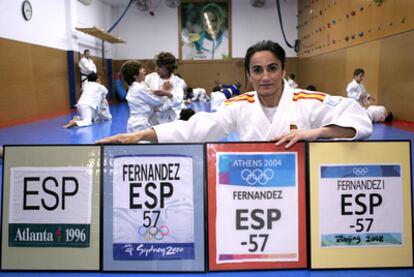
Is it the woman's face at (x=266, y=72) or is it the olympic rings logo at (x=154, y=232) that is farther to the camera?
the woman's face at (x=266, y=72)

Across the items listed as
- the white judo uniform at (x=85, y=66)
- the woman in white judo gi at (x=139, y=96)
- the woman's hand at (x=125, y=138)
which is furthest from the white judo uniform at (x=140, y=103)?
the white judo uniform at (x=85, y=66)

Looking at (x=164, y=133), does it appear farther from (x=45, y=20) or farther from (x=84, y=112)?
(x=45, y=20)

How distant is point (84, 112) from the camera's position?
9367 millimetres

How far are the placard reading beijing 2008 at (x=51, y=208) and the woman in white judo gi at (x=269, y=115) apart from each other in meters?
0.24

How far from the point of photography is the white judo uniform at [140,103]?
15.4 ft

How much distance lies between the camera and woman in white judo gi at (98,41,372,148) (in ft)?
6.20

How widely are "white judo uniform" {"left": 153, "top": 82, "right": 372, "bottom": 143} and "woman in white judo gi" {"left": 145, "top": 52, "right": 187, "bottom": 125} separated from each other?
2.76 m

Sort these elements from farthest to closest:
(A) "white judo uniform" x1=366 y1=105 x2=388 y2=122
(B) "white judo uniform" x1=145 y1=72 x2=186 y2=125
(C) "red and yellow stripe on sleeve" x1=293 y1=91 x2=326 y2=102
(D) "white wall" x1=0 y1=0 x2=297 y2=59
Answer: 1. (D) "white wall" x1=0 y1=0 x2=297 y2=59
2. (A) "white judo uniform" x1=366 y1=105 x2=388 y2=122
3. (B) "white judo uniform" x1=145 y1=72 x2=186 y2=125
4. (C) "red and yellow stripe on sleeve" x1=293 y1=91 x2=326 y2=102

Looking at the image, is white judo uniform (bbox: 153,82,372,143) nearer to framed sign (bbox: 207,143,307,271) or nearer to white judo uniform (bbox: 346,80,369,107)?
framed sign (bbox: 207,143,307,271)

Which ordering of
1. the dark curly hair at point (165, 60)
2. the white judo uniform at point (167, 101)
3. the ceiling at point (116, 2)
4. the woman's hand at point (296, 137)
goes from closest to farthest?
the woman's hand at point (296, 137)
the dark curly hair at point (165, 60)
the white judo uniform at point (167, 101)
the ceiling at point (116, 2)

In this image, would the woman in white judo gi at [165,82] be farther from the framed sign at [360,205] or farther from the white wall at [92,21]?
the white wall at [92,21]

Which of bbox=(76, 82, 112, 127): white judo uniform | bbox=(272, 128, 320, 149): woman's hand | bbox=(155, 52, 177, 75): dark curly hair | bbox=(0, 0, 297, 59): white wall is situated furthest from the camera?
bbox=(0, 0, 297, 59): white wall

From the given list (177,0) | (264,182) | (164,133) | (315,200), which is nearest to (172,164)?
(164,133)

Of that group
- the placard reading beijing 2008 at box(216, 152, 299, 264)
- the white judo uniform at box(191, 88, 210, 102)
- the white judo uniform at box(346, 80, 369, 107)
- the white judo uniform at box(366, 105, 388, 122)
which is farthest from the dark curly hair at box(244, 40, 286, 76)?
the white judo uniform at box(191, 88, 210, 102)
